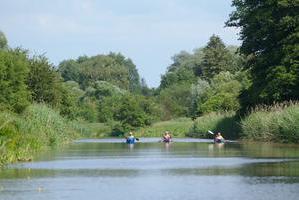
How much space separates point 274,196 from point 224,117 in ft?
176

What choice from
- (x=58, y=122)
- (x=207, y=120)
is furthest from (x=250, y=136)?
(x=207, y=120)

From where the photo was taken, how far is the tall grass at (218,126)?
68.6 m

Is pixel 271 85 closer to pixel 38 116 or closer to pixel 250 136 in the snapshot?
pixel 250 136

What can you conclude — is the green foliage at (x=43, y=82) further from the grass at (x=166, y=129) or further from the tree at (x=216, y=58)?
the tree at (x=216, y=58)

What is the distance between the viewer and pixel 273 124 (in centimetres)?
A: 5297

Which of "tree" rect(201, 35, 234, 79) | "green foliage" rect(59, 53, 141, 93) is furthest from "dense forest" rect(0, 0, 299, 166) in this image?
"green foliage" rect(59, 53, 141, 93)

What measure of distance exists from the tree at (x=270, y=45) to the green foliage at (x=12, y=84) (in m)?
17.5

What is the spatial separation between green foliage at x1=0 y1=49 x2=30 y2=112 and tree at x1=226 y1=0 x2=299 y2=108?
17540 millimetres

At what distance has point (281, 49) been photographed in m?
59.5

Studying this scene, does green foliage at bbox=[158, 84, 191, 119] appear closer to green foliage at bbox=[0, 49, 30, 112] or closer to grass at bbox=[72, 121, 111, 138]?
grass at bbox=[72, 121, 111, 138]

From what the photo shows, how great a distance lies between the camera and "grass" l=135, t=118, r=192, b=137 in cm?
8988

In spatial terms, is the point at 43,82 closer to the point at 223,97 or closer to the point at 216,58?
the point at 223,97

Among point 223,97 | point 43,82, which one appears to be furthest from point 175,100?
point 43,82

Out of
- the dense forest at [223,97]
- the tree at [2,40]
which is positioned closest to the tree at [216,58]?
the dense forest at [223,97]
